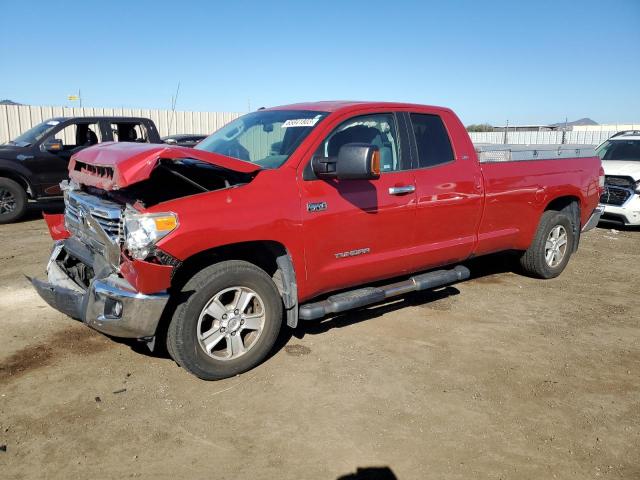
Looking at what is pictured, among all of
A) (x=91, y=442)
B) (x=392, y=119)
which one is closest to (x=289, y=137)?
(x=392, y=119)

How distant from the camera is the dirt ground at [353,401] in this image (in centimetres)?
284

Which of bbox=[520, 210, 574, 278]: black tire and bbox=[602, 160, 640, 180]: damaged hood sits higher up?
bbox=[602, 160, 640, 180]: damaged hood

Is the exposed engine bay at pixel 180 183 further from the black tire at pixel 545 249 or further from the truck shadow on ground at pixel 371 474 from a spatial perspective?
the black tire at pixel 545 249

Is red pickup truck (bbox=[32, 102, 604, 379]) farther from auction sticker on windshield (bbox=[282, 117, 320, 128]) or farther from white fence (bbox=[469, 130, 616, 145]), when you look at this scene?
white fence (bbox=[469, 130, 616, 145])

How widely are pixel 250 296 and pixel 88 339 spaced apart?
1612mm

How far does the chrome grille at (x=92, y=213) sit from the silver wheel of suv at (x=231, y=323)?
2.58 ft

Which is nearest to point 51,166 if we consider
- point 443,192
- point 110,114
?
point 443,192

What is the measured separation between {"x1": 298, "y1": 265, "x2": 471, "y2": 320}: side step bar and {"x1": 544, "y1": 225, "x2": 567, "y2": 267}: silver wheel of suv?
1708 mm

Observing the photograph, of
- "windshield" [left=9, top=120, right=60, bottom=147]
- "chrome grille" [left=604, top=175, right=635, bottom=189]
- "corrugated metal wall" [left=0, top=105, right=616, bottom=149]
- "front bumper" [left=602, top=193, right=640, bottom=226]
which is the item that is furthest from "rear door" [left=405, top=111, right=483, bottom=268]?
"corrugated metal wall" [left=0, top=105, right=616, bottom=149]

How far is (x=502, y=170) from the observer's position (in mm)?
5219

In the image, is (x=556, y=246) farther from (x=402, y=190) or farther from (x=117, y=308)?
(x=117, y=308)

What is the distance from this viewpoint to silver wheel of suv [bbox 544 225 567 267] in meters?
6.09

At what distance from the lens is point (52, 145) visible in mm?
9148

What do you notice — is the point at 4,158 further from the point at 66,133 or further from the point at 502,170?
the point at 502,170
